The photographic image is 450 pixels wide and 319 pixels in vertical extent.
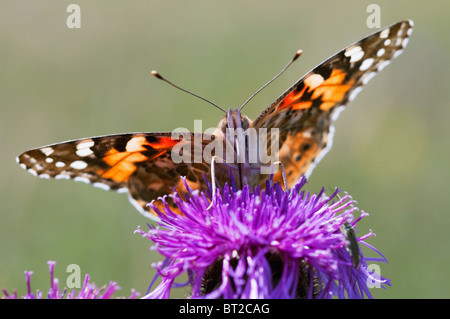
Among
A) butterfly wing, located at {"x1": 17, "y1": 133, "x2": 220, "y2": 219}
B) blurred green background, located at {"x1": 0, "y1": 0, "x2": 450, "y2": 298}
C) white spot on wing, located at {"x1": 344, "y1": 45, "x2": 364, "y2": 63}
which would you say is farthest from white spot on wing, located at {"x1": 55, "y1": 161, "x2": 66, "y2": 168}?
white spot on wing, located at {"x1": 344, "y1": 45, "x2": 364, "y2": 63}

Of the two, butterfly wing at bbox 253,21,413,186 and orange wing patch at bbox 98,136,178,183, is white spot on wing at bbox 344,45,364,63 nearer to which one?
butterfly wing at bbox 253,21,413,186

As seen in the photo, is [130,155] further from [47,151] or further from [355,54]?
[355,54]

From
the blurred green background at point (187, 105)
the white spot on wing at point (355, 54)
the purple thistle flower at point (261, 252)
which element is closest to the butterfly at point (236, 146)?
the white spot on wing at point (355, 54)

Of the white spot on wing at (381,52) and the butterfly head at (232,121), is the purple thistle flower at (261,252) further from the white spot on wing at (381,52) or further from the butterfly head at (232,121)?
the white spot on wing at (381,52)

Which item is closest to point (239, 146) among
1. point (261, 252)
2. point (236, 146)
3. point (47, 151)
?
point (236, 146)
